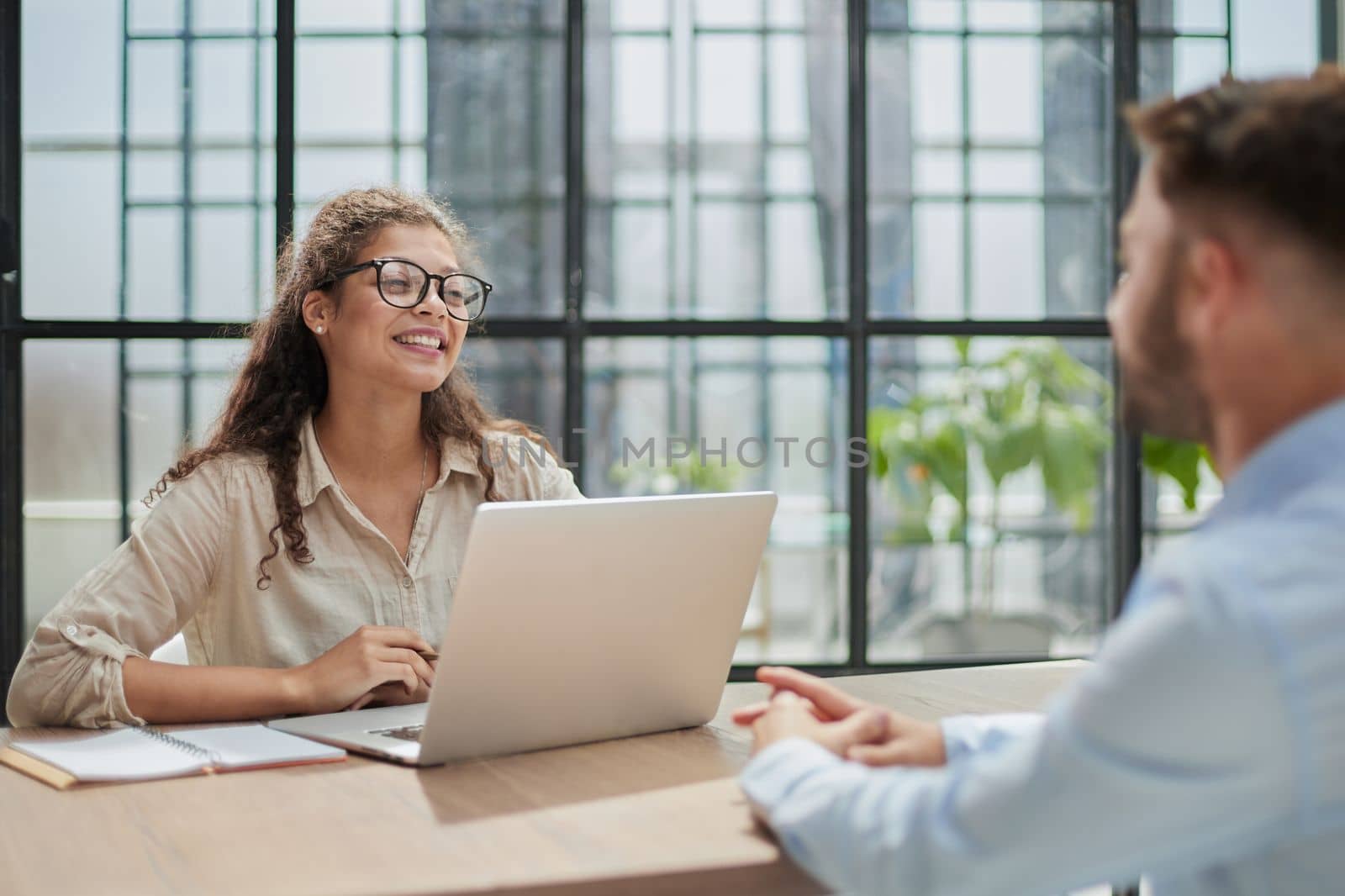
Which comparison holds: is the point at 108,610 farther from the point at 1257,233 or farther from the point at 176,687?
the point at 1257,233

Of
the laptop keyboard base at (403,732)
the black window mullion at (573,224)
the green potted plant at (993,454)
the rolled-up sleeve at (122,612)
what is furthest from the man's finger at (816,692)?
the green potted plant at (993,454)

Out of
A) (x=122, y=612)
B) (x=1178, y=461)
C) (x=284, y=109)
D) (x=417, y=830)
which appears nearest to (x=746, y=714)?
(x=417, y=830)

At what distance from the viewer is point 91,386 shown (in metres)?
3.34

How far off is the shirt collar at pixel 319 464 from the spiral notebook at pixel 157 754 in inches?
22.0

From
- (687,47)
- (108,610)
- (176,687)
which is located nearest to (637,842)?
(176,687)

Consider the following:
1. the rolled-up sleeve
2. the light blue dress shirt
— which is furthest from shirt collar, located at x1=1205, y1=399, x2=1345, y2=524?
the rolled-up sleeve

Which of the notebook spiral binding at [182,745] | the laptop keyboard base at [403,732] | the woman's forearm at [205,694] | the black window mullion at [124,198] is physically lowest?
the notebook spiral binding at [182,745]

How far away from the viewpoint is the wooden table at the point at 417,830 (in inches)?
37.7

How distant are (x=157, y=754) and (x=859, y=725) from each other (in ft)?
2.50

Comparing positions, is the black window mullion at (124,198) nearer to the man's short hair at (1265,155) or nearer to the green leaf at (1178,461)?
the green leaf at (1178,461)

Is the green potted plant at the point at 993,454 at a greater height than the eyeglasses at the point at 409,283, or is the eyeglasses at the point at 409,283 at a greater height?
the eyeglasses at the point at 409,283

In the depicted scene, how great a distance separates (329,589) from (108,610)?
1.17ft

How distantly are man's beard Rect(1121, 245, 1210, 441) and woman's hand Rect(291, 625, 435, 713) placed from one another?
96cm

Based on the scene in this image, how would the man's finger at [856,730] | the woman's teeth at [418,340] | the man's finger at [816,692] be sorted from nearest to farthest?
the man's finger at [856,730]
the man's finger at [816,692]
the woman's teeth at [418,340]
